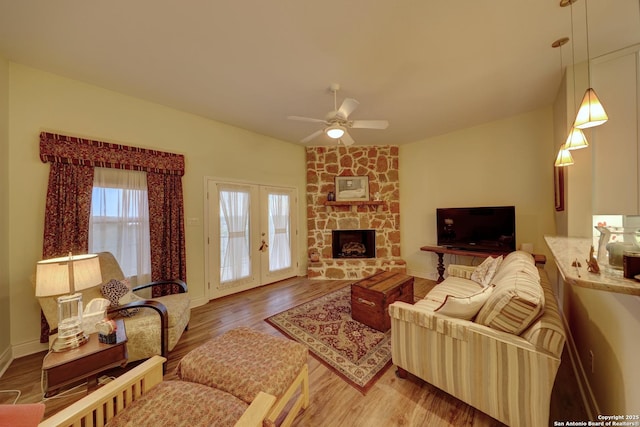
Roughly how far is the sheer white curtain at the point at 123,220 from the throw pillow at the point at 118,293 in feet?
2.02

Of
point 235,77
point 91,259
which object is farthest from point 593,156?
point 91,259

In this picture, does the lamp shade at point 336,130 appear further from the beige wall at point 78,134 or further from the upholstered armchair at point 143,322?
the upholstered armchair at point 143,322

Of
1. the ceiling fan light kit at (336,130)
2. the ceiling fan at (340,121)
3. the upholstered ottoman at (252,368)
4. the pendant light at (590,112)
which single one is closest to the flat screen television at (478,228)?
the ceiling fan at (340,121)

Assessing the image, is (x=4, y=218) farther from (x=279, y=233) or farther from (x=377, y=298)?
(x=377, y=298)

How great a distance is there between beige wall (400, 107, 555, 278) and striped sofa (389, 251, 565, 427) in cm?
237

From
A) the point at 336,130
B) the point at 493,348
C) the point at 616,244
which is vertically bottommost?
the point at 493,348

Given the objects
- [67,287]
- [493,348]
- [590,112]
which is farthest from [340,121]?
[67,287]

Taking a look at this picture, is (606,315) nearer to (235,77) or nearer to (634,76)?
(634,76)

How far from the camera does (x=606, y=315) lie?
55.3 inches

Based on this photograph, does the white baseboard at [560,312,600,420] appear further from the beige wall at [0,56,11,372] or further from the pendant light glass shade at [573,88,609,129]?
the beige wall at [0,56,11,372]

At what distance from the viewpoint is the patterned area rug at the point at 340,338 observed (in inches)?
76.3

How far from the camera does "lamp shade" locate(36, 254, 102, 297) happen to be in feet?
4.90

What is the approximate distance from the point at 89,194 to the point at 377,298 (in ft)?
11.3

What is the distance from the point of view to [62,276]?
152 cm
